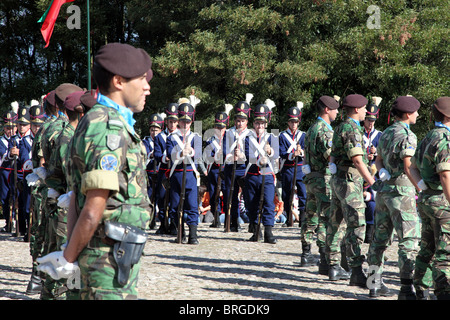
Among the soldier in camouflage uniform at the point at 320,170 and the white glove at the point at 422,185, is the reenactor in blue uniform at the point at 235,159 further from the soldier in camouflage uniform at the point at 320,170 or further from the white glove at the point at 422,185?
the white glove at the point at 422,185

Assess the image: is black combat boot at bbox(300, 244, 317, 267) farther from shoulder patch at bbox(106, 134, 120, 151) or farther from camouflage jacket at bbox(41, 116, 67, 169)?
shoulder patch at bbox(106, 134, 120, 151)

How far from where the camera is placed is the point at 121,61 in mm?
3258

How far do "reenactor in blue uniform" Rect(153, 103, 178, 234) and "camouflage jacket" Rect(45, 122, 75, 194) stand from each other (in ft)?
20.2

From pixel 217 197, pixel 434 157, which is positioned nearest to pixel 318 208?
pixel 434 157

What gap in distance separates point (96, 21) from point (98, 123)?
23.9 m

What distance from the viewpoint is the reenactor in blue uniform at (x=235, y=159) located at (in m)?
12.2

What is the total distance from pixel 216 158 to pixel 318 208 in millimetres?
5870

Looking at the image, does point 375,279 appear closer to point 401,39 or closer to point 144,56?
point 144,56

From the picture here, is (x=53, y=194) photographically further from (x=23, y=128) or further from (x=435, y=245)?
(x=23, y=128)

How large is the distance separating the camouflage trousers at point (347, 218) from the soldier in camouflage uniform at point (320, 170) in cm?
39

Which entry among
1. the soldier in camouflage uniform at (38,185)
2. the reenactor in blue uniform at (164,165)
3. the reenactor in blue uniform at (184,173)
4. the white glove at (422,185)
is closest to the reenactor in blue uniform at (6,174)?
the reenactor in blue uniform at (164,165)

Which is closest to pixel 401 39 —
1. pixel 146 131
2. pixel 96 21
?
pixel 146 131

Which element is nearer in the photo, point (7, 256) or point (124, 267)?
point (124, 267)
